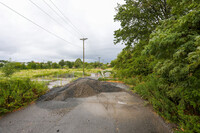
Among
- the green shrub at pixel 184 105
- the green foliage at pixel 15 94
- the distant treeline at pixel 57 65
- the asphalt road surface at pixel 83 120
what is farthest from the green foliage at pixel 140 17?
the distant treeline at pixel 57 65

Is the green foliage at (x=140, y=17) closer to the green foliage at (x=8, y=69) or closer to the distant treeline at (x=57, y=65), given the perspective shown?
the green foliage at (x=8, y=69)

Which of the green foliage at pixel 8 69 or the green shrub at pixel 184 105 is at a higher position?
the green foliage at pixel 8 69

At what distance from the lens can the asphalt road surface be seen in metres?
2.94

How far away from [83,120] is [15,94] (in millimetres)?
4011

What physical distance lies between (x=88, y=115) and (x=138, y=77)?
6597 millimetres

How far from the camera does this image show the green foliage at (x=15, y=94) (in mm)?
4102

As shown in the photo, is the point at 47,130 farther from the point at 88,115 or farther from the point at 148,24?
the point at 148,24

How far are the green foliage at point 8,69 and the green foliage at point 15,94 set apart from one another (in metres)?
0.87

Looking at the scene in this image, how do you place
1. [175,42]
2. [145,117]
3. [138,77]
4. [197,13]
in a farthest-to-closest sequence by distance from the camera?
[138,77] < [145,117] < [175,42] < [197,13]

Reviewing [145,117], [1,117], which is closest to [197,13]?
[145,117]

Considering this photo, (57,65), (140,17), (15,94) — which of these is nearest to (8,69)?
(15,94)

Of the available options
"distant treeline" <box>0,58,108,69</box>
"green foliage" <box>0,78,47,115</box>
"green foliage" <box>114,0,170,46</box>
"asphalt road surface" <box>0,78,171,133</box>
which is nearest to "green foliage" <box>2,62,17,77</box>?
"green foliage" <box>0,78,47,115</box>

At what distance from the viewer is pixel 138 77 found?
848 centimetres

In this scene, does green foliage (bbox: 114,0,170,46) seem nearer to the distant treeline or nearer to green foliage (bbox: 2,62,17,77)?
green foliage (bbox: 2,62,17,77)
